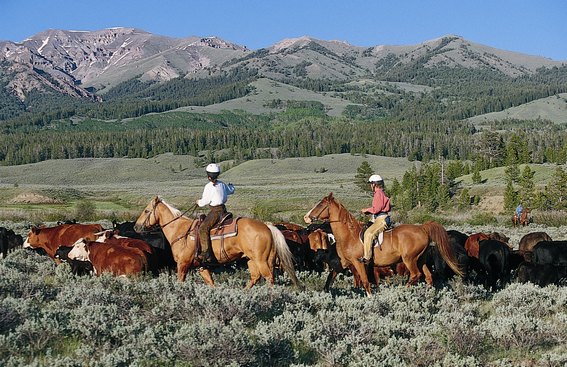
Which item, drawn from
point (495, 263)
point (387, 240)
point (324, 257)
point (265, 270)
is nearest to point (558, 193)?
point (495, 263)

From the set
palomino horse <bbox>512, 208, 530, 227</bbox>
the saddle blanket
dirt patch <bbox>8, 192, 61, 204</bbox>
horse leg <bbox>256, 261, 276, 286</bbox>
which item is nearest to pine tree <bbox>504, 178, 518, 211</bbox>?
palomino horse <bbox>512, 208, 530, 227</bbox>

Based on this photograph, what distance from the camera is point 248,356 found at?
7562 millimetres

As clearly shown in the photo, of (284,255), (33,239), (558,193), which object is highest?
(284,255)

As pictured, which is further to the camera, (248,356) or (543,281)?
(543,281)

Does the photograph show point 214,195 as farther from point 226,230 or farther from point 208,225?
point 226,230

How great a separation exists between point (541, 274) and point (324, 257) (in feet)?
18.5

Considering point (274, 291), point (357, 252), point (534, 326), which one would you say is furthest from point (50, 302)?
point (534, 326)

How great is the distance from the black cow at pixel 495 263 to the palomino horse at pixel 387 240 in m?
1.88

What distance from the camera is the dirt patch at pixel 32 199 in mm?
65062

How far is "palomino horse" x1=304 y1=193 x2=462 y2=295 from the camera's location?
42.3 feet

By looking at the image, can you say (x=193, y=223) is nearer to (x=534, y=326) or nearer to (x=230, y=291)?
(x=230, y=291)

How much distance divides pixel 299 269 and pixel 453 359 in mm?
9651

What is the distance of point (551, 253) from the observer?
1491cm

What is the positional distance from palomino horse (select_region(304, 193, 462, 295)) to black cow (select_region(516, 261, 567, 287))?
6.88 ft
